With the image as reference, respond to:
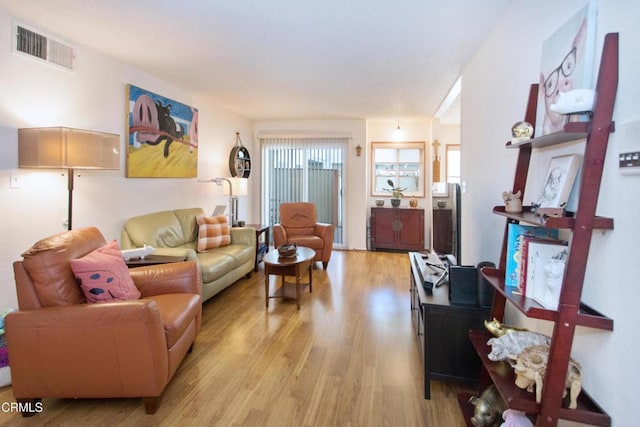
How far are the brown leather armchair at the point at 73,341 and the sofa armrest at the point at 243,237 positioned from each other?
2.34 metres

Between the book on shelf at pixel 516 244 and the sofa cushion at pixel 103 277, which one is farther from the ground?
the book on shelf at pixel 516 244

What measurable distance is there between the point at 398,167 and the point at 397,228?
4.21 ft

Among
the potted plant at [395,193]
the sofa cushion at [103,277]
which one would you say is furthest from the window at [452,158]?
the sofa cushion at [103,277]

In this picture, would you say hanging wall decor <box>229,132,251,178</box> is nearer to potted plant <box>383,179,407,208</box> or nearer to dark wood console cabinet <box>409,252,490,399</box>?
potted plant <box>383,179,407,208</box>

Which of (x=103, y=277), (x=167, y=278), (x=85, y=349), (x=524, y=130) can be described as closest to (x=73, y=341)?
(x=85, y=349)

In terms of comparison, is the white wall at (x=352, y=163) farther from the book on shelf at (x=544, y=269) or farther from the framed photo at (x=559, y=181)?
the book on shelf at (x=544, y=269)

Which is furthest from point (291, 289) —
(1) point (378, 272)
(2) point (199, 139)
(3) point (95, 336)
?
(2) point (199, 139)

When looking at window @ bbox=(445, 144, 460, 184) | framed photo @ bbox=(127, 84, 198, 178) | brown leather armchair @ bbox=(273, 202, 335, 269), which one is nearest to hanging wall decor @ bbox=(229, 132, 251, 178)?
framed photo @ bbox=(127, 84, 198, 178)

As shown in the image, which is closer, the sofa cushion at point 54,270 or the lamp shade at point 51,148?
the sofa cushion at point 54,270

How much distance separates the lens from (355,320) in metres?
2.99

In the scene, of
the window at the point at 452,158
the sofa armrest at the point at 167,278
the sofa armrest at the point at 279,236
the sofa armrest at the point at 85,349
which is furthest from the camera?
the window at the point at 452,158

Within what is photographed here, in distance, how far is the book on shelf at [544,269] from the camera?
1.17 meters

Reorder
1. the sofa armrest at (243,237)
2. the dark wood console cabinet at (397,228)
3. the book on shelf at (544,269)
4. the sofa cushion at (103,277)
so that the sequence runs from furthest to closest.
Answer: the dark wood console cabinet at (397,228), the sofa armrest at (243,237), the sofa cushion at (103,277), the book on shelf at (544,269)

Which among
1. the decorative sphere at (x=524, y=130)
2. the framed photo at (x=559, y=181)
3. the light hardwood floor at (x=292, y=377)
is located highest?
the decorative sphere at (x=524, y=130)
